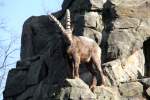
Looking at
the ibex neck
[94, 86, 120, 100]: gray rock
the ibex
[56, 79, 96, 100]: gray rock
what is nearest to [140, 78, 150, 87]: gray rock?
[94, 86, 120, 100]: gray rock

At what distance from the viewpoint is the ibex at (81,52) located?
64.5 ft

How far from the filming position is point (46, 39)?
2520 cm

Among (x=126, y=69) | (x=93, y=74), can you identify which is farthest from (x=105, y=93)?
(x=126, y=69)

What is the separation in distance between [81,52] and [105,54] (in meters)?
2.74

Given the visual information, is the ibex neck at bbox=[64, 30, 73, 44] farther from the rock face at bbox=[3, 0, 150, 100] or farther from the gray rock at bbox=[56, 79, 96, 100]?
the rock face at bbox=[3, 0, 150, 100]

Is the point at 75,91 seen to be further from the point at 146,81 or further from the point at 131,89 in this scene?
the point at 146,81

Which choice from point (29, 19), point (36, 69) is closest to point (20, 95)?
point (36, 69)

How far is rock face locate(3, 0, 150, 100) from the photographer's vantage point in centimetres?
2133

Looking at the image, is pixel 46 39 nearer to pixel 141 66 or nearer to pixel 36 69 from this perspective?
pixel 36 69

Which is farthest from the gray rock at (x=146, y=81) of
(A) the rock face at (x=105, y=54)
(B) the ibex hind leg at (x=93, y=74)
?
(B) the ibex hind leg at (x=93, y=74)

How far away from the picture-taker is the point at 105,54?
74.1 feet

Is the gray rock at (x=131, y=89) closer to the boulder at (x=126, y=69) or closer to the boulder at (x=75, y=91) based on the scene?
the boulder at (x=126, y=69)

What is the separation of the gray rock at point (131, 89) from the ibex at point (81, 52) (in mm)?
893

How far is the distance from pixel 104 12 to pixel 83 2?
87cm
